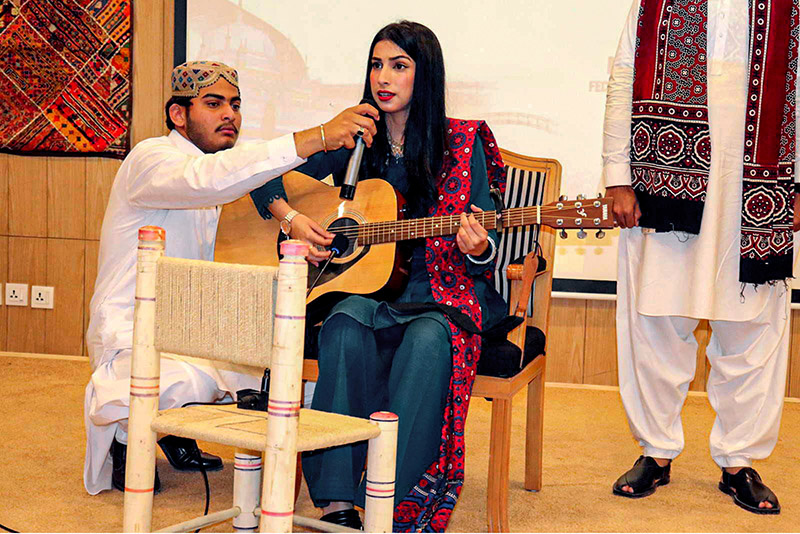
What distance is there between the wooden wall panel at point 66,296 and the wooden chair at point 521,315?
2542mm

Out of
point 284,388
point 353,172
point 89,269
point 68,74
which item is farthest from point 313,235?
point 68,74

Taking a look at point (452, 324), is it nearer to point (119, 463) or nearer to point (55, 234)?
point (119, 463)

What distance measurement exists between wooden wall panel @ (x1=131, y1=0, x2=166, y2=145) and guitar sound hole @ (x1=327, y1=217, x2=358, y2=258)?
7.08 feet

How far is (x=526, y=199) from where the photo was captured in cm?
275

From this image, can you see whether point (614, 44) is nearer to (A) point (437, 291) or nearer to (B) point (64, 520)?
(A) point (437, 291)

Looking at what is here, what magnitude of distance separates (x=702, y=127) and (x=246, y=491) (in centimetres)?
157

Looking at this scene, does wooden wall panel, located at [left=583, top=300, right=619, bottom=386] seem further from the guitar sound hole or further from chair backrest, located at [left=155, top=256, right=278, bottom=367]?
chair backrest, located at [left=155, top=256, right=278, bottom=367]

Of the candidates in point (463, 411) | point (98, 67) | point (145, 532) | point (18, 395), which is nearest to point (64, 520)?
point (145, 532)

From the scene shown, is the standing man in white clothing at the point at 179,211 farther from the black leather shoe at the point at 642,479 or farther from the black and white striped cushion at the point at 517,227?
the black leather shoe at the point at 642,479

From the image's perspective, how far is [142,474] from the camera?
1.61m

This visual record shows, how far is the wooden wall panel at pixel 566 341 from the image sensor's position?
411 cm

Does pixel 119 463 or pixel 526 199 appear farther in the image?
pixel 526 199

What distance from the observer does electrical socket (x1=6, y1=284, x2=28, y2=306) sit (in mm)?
4508

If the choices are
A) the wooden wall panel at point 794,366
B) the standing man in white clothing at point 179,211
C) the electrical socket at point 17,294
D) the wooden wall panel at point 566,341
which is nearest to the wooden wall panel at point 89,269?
the electrical socket at point 17,294
